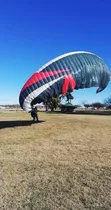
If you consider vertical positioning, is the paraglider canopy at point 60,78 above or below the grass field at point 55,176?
above

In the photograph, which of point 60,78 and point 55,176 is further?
point 60,78

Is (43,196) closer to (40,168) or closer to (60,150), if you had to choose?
(40,168)

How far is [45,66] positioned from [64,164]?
39.3 feet

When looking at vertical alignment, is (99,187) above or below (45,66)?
below

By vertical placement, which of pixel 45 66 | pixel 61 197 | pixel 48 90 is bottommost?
pixel 61 197

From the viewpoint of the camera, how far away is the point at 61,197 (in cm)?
664

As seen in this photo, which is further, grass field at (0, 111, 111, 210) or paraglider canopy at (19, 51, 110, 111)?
paraglider canopy at (19, 51, 110, 111)

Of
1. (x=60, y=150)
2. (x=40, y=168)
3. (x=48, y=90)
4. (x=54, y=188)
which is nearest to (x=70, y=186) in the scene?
(x=54, y=188)

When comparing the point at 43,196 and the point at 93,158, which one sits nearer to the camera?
the point at 43,196

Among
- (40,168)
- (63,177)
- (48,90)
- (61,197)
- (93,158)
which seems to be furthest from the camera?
(48,90)

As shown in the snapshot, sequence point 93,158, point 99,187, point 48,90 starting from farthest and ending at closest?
point 48,90 → point 93,158 → point 99,187

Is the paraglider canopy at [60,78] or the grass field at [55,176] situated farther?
the paraglider canopy at [60,78]

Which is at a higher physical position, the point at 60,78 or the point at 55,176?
the point at 60,78

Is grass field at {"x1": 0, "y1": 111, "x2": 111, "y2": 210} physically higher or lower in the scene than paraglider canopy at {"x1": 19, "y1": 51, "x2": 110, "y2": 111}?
lower
